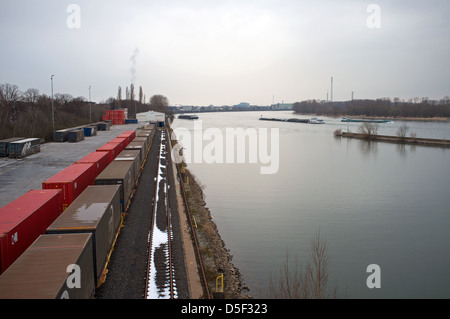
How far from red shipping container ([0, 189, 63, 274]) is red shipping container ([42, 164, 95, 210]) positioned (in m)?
0.53

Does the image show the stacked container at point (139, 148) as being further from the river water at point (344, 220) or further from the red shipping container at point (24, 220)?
the red shipping container at point (24, 220)

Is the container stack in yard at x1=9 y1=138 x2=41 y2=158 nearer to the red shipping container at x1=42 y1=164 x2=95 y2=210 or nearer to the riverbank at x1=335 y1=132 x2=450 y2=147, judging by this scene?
the red shipping container at x1=42 y1=164 x2=95 y2=210

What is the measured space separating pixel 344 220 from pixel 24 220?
14058 millimetres

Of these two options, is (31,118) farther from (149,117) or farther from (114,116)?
(149,117)

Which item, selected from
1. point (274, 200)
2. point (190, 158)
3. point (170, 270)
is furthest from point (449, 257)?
point (190, 158)

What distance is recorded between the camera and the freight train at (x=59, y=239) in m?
5.97

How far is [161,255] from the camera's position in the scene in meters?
10.4

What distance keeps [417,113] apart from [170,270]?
430 ft

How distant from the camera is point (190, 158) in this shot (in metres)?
37.7

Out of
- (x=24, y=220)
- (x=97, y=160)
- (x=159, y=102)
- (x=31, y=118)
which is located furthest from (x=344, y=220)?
(x=159, y=102)

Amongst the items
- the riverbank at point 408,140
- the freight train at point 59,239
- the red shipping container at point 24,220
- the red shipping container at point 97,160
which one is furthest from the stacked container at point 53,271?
the riverbank at point 408,140

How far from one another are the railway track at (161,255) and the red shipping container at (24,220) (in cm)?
315
